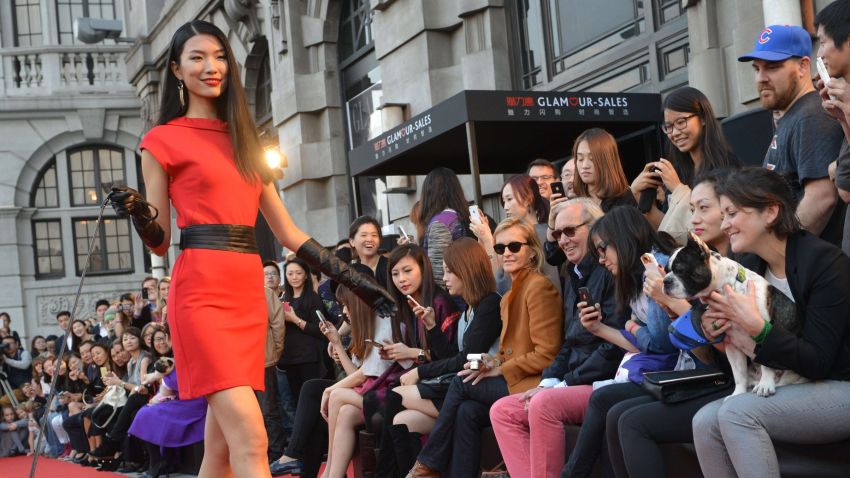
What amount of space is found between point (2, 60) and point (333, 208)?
14.2 meters

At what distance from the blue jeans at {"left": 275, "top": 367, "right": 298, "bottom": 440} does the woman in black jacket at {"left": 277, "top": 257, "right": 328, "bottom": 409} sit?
0.8 inches

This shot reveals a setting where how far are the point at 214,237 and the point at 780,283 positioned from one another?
2239mm

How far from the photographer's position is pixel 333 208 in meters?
15.7

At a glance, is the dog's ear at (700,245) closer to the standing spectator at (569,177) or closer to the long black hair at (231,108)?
the long black hair at (231,108)

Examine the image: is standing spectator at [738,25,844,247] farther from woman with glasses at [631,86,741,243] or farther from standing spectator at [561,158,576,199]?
standing spectator at [561,158,576,199]

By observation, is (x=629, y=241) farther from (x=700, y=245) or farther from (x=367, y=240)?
(x=367, y=240)

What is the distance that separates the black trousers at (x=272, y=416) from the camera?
9766 millimetres

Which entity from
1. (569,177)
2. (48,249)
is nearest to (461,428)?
(569,177)

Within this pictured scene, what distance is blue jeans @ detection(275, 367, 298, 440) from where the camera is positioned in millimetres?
9906

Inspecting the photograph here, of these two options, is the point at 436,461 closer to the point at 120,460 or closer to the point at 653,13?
the point at 653,13

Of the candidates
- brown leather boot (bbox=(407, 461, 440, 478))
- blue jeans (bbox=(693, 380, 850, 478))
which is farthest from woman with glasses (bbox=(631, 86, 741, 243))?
brown leather boot (bbox=(407, 461, 440, 478))

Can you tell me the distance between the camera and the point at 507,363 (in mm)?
6238

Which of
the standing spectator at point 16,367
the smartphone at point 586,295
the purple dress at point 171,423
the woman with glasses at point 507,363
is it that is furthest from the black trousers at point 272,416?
the standing spectator at point 16,367

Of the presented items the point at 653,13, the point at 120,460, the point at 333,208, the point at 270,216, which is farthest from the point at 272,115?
the point at 270,216
